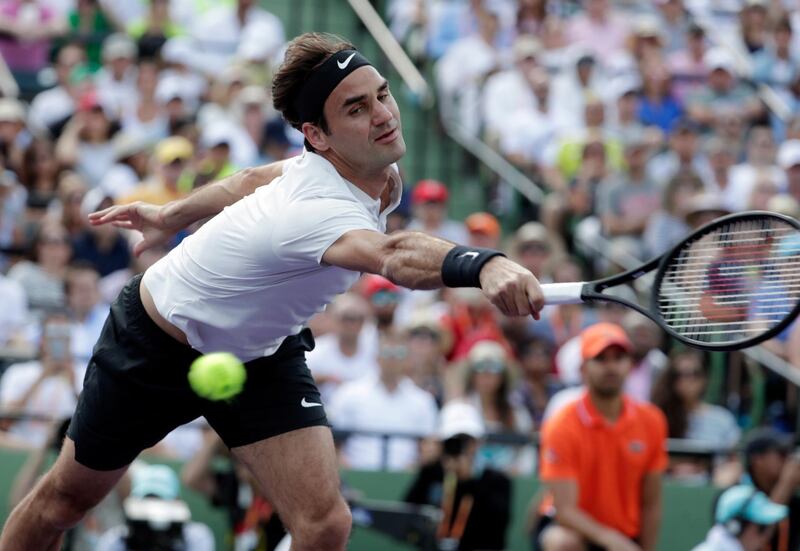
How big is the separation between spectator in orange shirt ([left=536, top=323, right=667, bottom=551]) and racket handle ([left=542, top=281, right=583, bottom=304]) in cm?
379

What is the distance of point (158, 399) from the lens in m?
6.00

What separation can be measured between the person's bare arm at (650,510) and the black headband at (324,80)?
399 cm

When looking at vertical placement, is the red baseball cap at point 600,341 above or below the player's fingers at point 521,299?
below

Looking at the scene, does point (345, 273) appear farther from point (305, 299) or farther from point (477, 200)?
point (477, 200)

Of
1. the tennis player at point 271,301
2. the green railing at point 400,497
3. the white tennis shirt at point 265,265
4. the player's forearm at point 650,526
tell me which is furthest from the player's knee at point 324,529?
the green railing at point 400,497

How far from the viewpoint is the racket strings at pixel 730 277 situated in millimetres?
5414

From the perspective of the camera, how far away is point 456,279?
4.78 meters

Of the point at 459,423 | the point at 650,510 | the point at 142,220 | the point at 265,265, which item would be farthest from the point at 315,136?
the point at 650,510

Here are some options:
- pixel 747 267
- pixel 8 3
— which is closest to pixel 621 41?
pixel 8 3

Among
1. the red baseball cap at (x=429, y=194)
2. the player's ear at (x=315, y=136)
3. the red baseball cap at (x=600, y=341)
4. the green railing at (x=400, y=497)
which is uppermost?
the player's ear at (x=315, y=136)

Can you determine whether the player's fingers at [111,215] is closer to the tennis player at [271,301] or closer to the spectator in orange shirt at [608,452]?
the tennis player at [271,301]

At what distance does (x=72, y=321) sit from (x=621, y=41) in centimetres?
704

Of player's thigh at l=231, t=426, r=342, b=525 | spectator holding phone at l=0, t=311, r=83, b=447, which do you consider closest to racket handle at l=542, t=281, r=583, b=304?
player's thigh at l=231, t=426, r=342, b=525

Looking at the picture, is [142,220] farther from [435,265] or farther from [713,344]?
[713,344]
